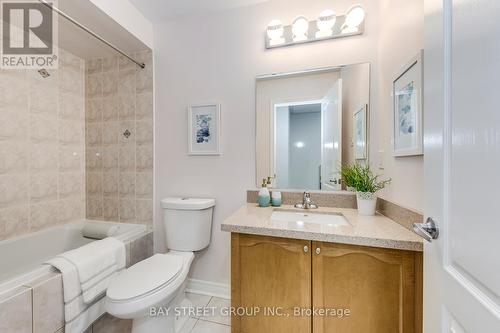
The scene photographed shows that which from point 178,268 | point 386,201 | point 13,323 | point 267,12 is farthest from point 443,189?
point 13,323

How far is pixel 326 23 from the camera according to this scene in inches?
60.5

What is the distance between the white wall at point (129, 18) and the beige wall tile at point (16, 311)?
1.71m

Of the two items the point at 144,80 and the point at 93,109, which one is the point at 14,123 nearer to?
the point at 93,109

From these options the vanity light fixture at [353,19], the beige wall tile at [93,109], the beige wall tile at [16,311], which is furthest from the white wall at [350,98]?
the beige wall tile at [93,109]

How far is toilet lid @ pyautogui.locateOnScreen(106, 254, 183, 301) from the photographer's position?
1128 mm

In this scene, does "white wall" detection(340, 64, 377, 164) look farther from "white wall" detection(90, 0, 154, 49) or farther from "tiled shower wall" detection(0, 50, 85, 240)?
"tiled shower wall" detection(0, 50, 85, 240)

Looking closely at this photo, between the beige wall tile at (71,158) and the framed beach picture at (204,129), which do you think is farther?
the beige wall tile at (71,158)

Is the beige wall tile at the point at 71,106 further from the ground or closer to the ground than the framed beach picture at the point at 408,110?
further from the ground

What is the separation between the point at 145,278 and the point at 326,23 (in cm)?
202

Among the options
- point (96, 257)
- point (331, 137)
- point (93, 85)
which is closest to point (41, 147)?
point (93, 85)

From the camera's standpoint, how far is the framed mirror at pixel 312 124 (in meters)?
1.55

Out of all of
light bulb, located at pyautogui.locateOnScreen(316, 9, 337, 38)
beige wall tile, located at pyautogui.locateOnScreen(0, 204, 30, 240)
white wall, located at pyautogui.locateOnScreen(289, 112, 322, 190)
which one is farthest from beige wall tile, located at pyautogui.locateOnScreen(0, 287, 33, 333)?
light bulb, located at pyautogui.locateOnScreen(316, 9, 337, 38)

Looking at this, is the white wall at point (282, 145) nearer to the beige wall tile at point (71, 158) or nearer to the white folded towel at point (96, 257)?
the white folded towel at point (96, 257)

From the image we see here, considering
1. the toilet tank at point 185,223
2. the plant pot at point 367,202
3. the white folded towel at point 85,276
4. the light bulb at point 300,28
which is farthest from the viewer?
the toilet tank at point 185,223
